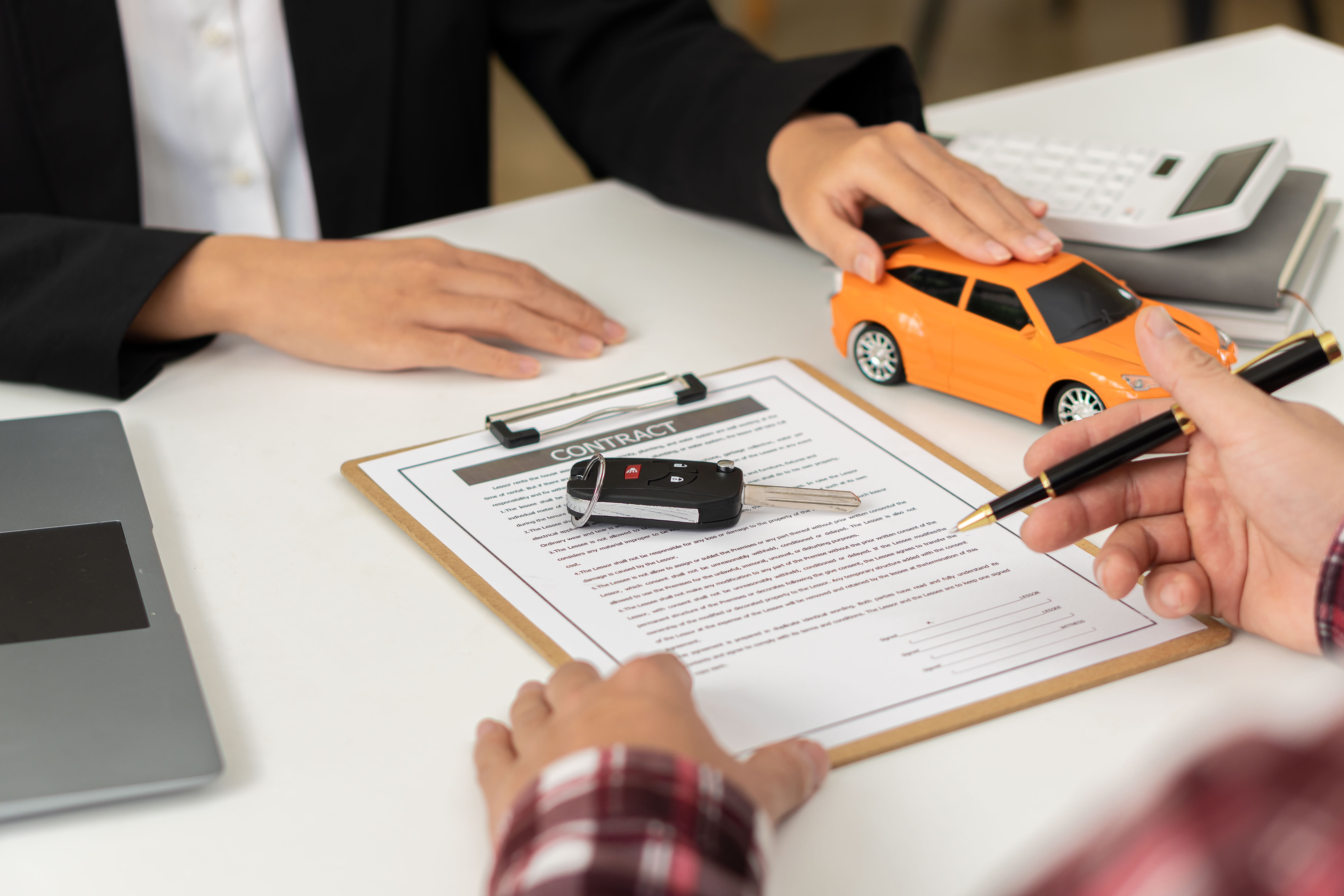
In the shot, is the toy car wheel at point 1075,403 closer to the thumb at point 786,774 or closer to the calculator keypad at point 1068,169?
the calculator keypad at point 1068,169

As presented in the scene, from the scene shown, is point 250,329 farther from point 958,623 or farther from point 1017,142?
point 1017,142

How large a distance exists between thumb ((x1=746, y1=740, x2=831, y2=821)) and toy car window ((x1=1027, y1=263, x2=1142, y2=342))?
1.27ft

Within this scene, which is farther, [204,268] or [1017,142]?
[1017,142]

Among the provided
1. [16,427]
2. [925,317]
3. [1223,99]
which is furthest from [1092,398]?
[1223,99]

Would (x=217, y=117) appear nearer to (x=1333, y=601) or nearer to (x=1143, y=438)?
(x=1143, y=438)

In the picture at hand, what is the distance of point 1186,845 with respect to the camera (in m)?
0.28

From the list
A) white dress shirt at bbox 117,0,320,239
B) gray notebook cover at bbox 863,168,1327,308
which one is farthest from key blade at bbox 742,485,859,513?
white dress shirt at bbox 117,0,320,239

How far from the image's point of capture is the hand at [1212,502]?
22.8 inches

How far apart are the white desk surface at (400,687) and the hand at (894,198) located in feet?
0.28

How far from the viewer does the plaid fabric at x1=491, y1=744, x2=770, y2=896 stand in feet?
1.31

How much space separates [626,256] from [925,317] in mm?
365

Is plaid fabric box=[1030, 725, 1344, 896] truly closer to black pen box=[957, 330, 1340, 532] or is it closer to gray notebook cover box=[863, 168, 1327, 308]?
black pen box=[957, 330, 1340, 532]

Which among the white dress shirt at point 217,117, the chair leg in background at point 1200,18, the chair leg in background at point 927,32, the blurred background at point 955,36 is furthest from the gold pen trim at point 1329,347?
the chair leg in background at point 927,32

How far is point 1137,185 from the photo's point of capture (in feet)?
3.34
